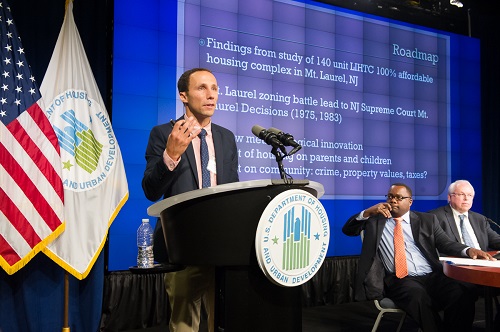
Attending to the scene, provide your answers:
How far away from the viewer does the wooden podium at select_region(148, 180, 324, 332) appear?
162cm

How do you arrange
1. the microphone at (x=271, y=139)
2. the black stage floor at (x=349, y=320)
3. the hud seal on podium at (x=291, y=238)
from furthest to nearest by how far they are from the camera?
the black stage floor at (x=349, y=320), the microphone at (x=271, y=139), the hud seal on podium at (x=291, y=238)

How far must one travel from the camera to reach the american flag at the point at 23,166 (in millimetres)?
3557

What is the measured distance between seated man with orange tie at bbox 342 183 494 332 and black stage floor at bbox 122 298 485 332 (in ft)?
3.40

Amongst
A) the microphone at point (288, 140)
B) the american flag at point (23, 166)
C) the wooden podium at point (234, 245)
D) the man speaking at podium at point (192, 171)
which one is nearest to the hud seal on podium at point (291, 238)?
the wooden podium at point (234, 245)

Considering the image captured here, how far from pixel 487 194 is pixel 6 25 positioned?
222 inches

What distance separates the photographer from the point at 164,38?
459 centimetres

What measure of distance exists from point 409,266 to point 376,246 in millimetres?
316

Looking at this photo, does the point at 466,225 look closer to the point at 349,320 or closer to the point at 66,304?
the point at 349,320

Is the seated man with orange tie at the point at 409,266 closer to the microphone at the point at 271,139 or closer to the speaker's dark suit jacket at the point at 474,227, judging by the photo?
the speaker's dark suit jacket at the point at 474,227

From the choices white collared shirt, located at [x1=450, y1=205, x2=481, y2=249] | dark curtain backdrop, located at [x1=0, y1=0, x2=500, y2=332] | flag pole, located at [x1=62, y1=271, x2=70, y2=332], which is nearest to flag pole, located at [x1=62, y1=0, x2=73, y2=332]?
flag pole, located at [x1=62, y1=271, x2=70, y2=332]

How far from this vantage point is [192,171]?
2.17m

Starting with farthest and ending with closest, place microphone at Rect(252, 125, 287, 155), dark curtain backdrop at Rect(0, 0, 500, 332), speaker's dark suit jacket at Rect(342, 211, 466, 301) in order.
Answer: dark curtain backdrop at Rect(0, 0, 500, 332) → speaker's dark suit jacket at Rect(342, 211, 466, 301) → microphone at Rect(252, 125, 287, 155)

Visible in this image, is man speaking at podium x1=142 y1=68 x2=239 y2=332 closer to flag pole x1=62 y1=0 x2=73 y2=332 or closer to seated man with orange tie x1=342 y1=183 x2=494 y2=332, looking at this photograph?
seated man with orange tie x1=342 y1=183 x2=494 y2=332

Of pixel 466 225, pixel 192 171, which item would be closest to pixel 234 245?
pixel 192 171
